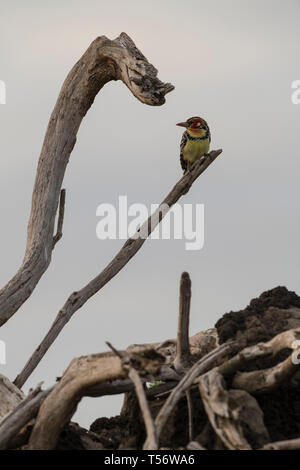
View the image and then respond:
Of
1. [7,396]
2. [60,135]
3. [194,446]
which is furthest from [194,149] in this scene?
[194,446]

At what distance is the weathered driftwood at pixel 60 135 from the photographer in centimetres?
1202

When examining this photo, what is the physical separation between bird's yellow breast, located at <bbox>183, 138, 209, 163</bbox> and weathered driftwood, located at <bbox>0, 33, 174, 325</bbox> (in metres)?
2.39

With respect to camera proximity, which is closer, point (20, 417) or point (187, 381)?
point (187, 381)

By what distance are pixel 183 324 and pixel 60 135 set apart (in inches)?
173

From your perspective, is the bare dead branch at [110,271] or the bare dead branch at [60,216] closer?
the bare dead branch at [110,271]

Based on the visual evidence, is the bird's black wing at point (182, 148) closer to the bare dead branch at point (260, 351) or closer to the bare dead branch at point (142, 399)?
the bare dead branch at point (260, 351)

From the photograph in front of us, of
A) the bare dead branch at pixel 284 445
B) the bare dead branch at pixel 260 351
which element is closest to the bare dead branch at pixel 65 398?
the bare dead branch at pixel 260 351

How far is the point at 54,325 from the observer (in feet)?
40.6

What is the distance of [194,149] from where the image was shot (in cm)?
1489

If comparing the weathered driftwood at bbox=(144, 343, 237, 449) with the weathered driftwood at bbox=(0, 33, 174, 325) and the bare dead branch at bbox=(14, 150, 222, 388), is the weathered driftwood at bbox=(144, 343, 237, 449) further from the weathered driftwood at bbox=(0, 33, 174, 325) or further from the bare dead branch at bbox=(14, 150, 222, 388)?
the weathered driftwood at bbox=(0, 33, 174, 325)

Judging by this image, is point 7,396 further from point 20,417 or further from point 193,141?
point 193,141

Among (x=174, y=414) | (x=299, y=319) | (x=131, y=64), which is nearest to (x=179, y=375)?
(x=174, y=414)

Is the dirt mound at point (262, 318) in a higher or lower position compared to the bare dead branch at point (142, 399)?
higher

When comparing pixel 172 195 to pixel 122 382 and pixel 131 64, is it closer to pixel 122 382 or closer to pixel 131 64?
pixel 131 64
